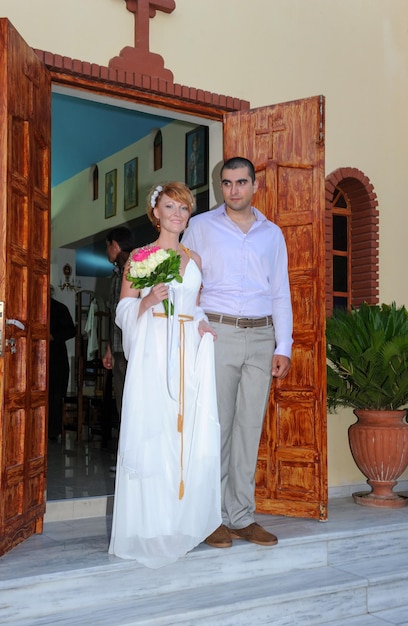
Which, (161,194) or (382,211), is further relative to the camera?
(382,211)

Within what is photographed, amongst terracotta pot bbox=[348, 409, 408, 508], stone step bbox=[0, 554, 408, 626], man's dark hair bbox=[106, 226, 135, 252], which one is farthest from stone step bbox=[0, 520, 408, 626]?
man's dark hair bbox=[106, 226, 135, 252]

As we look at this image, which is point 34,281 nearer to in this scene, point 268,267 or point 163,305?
point 163,305

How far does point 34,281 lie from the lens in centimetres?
437

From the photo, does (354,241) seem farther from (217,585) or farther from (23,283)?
(217,585)

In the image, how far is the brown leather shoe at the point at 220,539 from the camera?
4125 millimetres

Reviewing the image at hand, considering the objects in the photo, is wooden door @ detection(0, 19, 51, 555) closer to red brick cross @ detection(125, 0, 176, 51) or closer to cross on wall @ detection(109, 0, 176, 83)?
cross on wall @ detection(109, 0, 176, 83)

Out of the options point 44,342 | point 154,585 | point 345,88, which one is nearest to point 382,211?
point 345,88

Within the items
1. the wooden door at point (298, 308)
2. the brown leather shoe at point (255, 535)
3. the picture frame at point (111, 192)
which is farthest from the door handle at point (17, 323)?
the picture frame at point (111, 192)

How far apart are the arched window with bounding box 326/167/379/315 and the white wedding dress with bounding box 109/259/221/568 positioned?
2.54m

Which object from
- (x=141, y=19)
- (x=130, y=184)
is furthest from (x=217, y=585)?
(x=130, y=184)

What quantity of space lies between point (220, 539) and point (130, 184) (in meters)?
7.15

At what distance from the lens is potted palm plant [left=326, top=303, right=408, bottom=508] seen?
18.5 ft

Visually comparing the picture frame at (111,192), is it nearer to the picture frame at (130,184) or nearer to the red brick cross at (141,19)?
the picture frame at (130,184)

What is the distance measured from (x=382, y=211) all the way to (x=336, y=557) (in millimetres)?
3154
